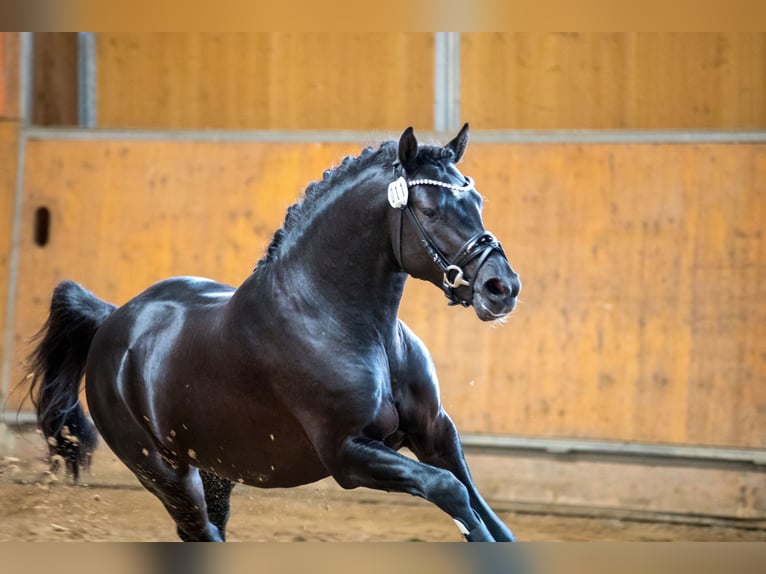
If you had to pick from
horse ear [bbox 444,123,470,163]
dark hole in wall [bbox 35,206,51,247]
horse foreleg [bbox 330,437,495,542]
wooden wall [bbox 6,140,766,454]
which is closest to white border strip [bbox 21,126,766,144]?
wooden wall [bbox 6,140,766,454]

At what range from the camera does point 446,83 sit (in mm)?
7250

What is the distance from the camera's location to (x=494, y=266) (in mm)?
3088

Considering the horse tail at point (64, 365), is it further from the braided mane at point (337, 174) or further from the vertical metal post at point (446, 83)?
the vertical metal post at point (446, 83)

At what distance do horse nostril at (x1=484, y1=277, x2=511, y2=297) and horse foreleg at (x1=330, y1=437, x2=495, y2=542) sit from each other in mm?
521

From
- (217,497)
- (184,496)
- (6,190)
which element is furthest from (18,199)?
(184,496)

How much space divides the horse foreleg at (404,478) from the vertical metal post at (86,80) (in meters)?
5.38

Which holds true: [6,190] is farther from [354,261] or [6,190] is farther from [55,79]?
[354,261]

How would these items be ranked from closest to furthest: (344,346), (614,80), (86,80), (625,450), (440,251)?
(440,251) → (344,346) → (625,450) → (614,80) → (86,80)

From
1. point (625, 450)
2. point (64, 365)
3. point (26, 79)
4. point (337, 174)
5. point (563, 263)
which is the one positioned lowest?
point (625, 450)

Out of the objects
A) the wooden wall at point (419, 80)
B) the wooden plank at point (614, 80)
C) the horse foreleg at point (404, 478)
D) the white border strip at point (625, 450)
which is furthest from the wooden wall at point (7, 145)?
the horse foreleg at point (404, 478)

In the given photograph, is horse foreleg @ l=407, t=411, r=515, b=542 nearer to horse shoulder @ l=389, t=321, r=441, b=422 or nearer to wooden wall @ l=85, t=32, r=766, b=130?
horse shoulder @ l=389, t=321, r=441, b=422

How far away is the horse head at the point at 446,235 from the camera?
3.09m

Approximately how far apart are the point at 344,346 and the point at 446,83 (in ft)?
13.6
